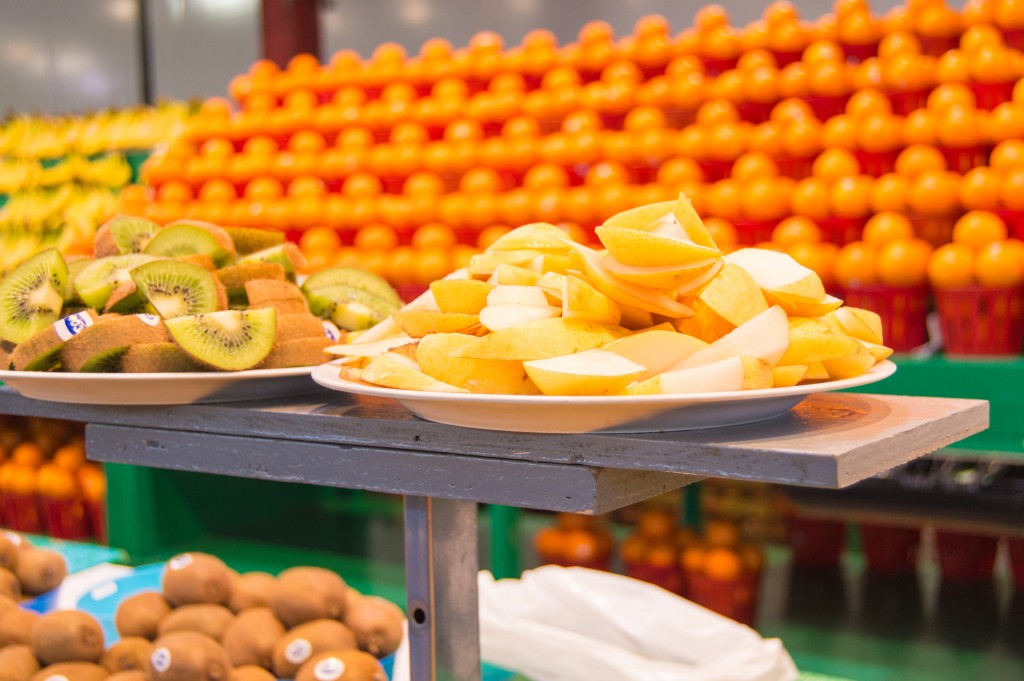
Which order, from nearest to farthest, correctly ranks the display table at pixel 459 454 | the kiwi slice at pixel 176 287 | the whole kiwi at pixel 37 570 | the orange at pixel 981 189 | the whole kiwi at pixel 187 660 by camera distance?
the display table at pixel 459 454, the kiwi slice at pixel 176 287, the whole kiwi at pixel 187 660, the whole kiwi at pixel 37 570, the orange at pixel 981 189

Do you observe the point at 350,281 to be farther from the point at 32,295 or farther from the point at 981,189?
the point at 981,189

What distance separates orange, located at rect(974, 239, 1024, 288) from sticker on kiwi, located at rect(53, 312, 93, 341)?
1885 mm

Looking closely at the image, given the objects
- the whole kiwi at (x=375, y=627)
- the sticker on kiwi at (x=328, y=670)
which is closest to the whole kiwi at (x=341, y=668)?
the sticker on kiwi at (x=328, y=670)

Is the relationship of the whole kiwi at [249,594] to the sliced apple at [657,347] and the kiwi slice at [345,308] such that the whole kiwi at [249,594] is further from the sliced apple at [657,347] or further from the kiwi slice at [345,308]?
the sliced apple at [657,347]

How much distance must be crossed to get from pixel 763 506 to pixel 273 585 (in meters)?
1.92

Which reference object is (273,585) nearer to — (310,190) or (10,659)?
(10,659)

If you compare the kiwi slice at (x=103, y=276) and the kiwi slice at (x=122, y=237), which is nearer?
the kiwi slice at (x=103, y=276)

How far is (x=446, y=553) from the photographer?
2.98 ft

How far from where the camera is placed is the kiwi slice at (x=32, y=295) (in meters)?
1.03

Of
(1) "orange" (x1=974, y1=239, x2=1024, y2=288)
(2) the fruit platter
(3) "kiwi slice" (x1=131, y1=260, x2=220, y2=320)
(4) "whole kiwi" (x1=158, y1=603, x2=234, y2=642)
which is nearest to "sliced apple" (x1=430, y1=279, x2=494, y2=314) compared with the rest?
(2) the fruit platter

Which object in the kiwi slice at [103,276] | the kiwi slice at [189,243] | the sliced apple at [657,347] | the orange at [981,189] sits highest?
the orange at [981,189]

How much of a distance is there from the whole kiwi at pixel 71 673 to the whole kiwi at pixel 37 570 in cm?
39

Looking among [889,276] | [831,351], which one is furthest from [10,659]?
[889,276]

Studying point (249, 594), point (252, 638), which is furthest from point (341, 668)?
point (249, 594)
